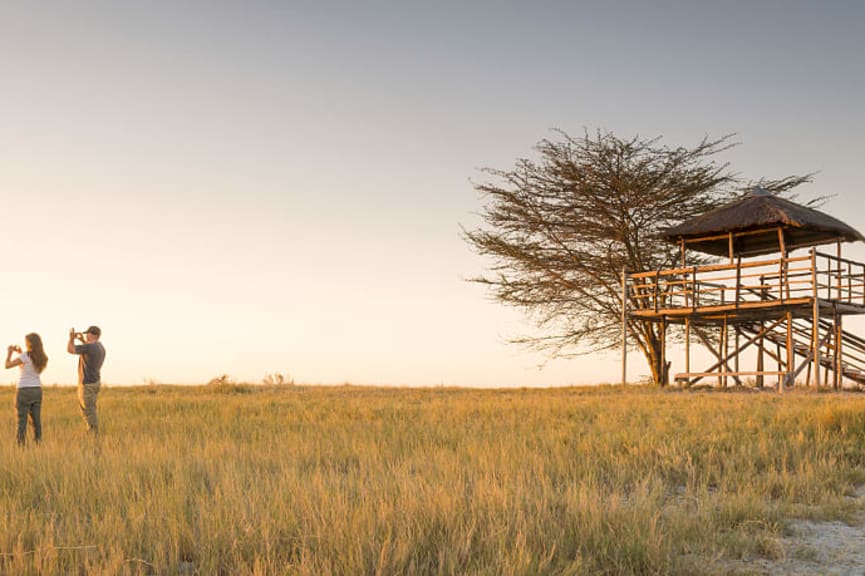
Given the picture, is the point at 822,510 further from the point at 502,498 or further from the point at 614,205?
the point at 614,205

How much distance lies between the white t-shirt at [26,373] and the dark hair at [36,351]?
0.05 m

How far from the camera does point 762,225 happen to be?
23906 millimetres

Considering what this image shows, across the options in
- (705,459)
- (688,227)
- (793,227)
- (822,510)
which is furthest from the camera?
(688,227)

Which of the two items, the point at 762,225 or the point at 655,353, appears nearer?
the point at 762,225

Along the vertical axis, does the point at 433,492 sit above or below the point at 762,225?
below

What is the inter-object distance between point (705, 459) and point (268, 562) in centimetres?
577

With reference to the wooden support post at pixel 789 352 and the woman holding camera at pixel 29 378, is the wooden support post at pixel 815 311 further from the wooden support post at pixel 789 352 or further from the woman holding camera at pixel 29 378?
the woman holding camera at pixel 29 378

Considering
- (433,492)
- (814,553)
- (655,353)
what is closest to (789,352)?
(655,353)

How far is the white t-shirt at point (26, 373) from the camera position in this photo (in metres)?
11.8

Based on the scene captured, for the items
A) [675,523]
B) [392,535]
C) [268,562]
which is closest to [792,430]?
[675,523]

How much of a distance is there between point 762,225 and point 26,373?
65.4 ft

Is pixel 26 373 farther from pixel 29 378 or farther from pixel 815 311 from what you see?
pixel 815 311

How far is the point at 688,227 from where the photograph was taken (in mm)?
25188

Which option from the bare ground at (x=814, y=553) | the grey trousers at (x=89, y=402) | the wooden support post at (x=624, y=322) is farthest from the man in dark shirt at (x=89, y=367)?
the wooden support post at (x=624, y=322)
